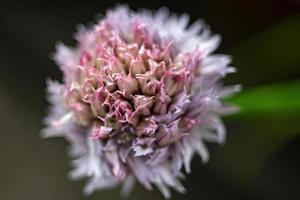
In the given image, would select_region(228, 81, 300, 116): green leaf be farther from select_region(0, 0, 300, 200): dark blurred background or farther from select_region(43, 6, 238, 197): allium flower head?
select_region(43, 6, 238, 197): allium flower head

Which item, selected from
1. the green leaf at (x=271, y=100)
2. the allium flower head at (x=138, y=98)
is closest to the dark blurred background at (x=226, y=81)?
the green leaf at (x=271, y=100)

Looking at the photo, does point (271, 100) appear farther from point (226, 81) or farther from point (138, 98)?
point (138, 98)

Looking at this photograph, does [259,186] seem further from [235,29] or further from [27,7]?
[27,7]

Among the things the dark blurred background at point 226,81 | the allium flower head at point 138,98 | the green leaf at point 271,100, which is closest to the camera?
the allium flower head at point 138,98

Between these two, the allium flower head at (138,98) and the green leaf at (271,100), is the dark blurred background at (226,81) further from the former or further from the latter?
the allium flower head at (138,98)

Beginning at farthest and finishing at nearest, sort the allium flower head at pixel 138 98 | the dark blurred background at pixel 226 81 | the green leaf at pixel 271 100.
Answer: the dark blurred background at pixel 226 81, the green leaf at pixel 271 100, the allium flower head at pixel 138 98

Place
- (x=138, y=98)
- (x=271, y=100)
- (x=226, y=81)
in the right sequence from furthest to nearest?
(x=226, y=81), (x=271, y=100), (x=138, y=98)

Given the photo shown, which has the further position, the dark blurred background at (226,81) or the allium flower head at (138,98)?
the dark blurred background at (226,81)

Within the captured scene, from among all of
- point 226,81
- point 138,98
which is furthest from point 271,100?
point 138,98
